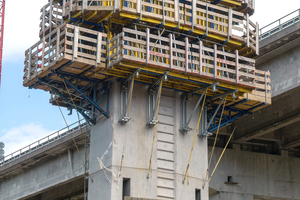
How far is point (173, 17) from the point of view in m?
37.1

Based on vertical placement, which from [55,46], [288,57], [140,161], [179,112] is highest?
[288,57]

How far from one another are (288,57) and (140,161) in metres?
15.4

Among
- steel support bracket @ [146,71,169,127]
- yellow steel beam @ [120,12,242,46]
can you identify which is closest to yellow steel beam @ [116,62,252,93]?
steel support bracket @ [146,71,169,127]

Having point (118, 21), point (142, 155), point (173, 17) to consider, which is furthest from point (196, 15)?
point (142, 155)

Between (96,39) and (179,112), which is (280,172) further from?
(96,39)

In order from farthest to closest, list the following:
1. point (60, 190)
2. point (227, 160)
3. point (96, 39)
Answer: point (60, 190) < point (227, 160) < point (96, 39)

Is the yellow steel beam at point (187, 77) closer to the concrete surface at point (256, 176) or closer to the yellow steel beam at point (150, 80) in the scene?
the yellow steel beam at point (150, 80)

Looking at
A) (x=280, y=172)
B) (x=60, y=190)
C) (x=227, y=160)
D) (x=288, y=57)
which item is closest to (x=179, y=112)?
(x=288, y=57)

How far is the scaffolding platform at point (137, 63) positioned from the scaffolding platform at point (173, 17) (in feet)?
2.88

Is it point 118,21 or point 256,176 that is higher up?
point 118,21

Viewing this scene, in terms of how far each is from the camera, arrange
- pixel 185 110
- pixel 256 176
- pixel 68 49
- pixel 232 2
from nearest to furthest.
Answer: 1. pixel 68 49
2. pixel 185 110
3. pixel 232 2
4. pixel 256 176

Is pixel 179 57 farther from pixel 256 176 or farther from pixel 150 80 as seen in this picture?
pixel 256 176

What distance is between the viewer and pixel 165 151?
37.2 metres

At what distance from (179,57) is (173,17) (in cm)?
283
